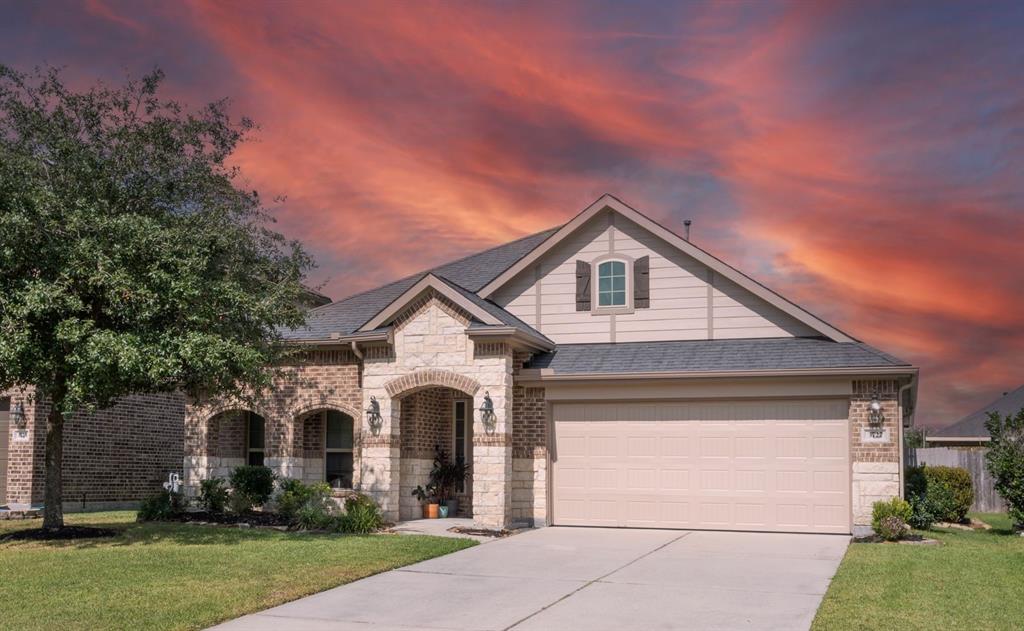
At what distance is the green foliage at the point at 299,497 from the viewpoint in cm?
1850

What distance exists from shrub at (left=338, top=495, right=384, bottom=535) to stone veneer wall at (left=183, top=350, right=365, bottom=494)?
1710mm

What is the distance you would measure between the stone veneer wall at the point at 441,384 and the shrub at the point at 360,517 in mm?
986

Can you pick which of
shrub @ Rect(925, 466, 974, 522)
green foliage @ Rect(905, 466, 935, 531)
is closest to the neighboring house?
shrub @ Rect(925, 466, 974, 522)

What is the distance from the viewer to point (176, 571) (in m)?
12.5

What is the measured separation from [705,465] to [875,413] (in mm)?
3263

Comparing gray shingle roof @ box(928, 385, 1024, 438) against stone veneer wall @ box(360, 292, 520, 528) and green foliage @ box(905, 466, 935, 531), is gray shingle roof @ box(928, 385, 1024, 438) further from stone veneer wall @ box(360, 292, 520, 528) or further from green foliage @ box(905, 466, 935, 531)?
stone veneer wall @ box(360, 292, 520, 528)

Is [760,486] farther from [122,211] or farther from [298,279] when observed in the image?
[122,211]

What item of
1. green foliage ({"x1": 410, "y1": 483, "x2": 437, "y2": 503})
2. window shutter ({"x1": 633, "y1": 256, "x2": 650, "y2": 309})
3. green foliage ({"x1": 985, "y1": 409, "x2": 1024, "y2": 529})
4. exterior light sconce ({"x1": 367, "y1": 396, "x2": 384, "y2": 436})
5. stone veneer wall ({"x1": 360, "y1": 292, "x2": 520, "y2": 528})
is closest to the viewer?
stone veneer wall ({"x1": 360, "y1": 292, "x2": 520, "y2": 528})

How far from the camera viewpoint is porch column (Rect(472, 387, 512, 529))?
18.1m

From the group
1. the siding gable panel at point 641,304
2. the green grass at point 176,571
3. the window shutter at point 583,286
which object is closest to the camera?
the green grass at point 176,571

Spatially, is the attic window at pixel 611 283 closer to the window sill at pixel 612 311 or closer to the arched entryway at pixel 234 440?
the window sill at pixel 612 311

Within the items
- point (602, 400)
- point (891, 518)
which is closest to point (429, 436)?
point (602, 400)

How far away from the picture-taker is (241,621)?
9672 millimetres

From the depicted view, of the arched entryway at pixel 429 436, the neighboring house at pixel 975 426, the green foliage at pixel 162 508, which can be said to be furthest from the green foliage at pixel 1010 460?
the neighboring house at pixel 975 426
